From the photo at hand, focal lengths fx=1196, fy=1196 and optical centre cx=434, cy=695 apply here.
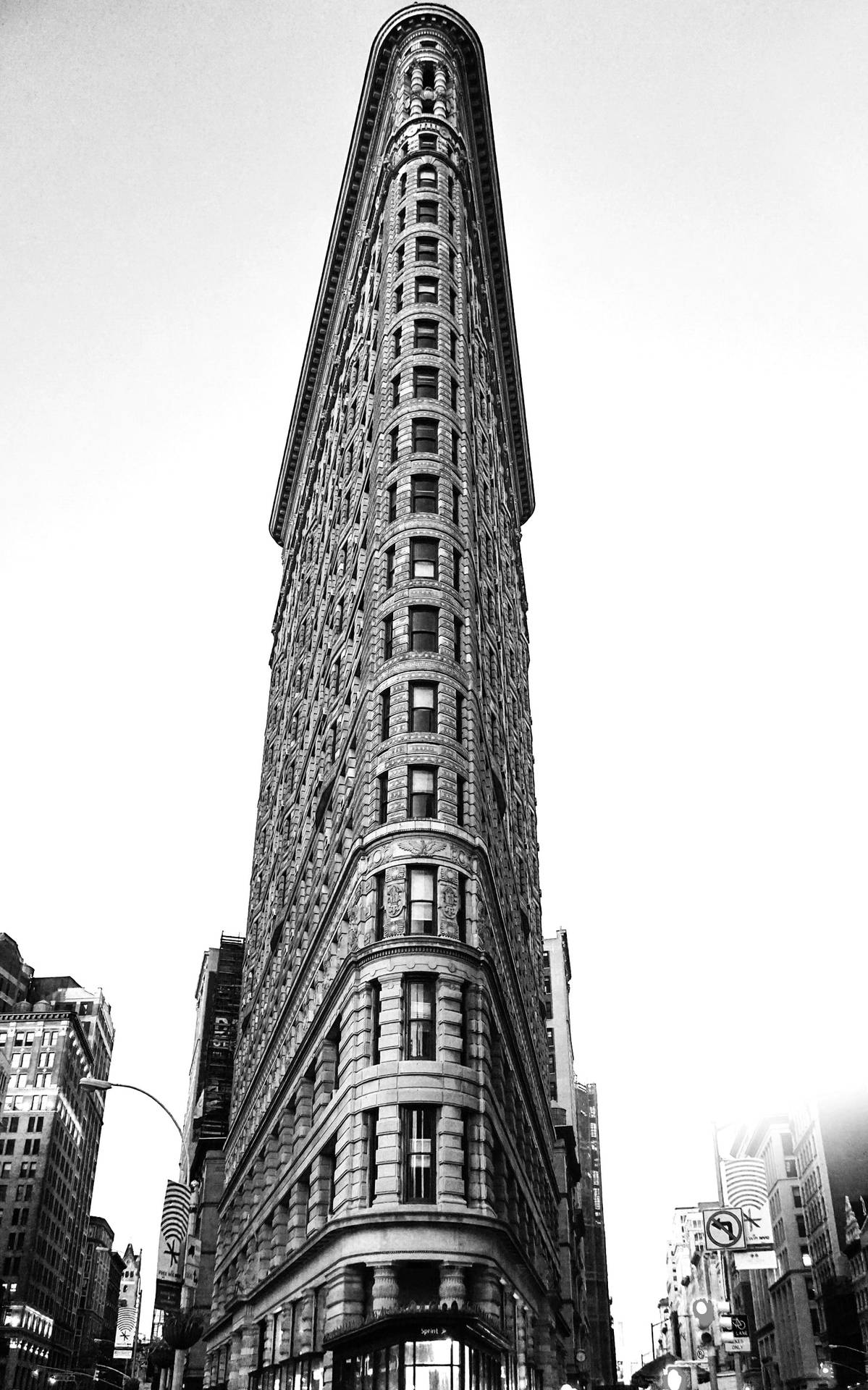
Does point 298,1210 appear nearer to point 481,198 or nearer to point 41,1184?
point 481,198

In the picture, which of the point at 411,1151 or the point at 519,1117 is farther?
the point at 519,1117

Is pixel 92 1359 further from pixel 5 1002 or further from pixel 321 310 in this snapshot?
pixel 321 310

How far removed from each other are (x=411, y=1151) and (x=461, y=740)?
15702 millimetres

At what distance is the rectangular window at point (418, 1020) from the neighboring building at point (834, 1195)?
107722mm

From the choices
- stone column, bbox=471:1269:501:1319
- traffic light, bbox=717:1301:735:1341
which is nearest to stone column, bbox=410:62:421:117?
stone column, bbox=471:1269:501:1319

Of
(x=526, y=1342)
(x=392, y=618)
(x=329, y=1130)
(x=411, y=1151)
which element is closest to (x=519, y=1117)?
(x=526, y=1342)

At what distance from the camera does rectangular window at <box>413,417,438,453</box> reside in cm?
5369

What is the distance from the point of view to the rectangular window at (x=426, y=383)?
183 ft

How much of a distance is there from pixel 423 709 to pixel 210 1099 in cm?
11593

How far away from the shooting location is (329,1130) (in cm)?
4003

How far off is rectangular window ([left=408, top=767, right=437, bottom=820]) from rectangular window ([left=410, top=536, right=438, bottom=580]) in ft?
29.5

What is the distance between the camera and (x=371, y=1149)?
36.0 m

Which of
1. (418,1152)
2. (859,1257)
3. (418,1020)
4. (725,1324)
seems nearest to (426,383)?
(418,1020)

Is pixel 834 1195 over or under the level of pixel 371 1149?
over
